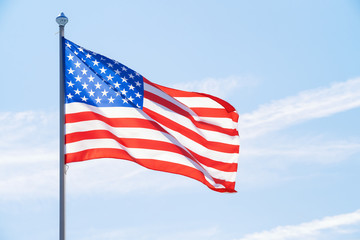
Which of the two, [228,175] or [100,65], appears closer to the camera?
[100,65]

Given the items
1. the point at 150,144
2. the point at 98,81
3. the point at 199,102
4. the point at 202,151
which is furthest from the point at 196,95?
the point at 98,81

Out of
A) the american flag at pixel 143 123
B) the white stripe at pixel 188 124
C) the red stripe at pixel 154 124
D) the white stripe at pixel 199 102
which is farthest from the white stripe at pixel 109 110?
the white stripe at pixel 199 102

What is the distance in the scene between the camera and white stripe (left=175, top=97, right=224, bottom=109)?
22.6m

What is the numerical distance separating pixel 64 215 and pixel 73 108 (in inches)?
149

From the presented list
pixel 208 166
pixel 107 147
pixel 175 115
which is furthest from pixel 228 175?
pixel 107 147

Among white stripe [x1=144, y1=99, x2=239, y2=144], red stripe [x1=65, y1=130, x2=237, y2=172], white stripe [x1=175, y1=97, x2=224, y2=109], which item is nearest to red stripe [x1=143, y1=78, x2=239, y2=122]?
white stripe [x1=175, y1=97, x2=224, y2=109]

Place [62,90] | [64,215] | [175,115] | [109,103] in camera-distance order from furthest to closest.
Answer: [175,115]
[109,103]
[62,90]
[64,215]

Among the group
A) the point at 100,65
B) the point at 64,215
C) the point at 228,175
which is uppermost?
the point at 100,65

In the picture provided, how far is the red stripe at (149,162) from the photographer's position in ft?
62.6

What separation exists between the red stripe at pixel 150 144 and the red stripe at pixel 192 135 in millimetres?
526

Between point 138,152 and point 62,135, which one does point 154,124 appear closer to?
point 138,152

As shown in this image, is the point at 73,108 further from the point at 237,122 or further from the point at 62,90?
the point at 237,122

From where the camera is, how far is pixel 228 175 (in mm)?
22312

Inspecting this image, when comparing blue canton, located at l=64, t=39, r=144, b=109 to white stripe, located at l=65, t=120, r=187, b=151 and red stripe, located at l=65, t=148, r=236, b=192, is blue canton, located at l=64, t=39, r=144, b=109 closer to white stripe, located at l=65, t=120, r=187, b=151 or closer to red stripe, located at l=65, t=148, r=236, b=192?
white stripe, located at l=65, t=120, r=187, b=151
